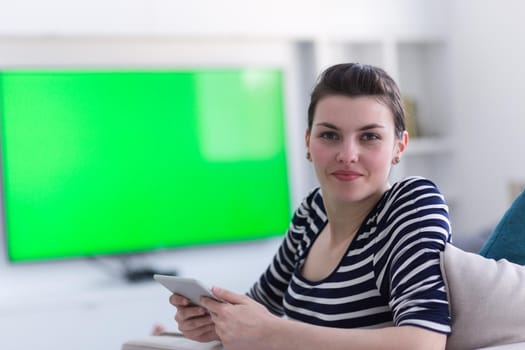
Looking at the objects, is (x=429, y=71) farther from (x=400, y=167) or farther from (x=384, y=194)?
(x=384, y=194)

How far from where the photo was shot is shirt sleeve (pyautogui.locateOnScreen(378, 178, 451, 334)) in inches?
52.4

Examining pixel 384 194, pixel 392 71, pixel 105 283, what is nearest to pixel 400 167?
pixel 392 71

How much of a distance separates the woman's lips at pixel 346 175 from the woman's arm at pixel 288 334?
0.32m

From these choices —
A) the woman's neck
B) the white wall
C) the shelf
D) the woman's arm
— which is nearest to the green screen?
the shelf

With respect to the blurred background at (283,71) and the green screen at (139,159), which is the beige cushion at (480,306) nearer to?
the blurred background at (283,71)

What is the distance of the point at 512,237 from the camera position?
1522mm

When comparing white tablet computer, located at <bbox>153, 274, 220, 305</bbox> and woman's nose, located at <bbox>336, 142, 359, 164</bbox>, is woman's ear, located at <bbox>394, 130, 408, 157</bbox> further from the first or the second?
white tablet computer, located at <bbox>153, 274, 220, 305</bbox>

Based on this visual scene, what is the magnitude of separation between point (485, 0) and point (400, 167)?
107 cm

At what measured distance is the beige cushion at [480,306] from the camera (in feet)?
4.43

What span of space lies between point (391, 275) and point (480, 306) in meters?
0.17

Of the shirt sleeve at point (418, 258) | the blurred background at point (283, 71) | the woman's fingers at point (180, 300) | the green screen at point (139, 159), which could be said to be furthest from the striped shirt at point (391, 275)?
the green screen at point (139, 159)

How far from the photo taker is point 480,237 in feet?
9.93

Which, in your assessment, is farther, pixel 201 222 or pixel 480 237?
pixel 201 222

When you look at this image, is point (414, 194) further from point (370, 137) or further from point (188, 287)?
point (188, 287)
